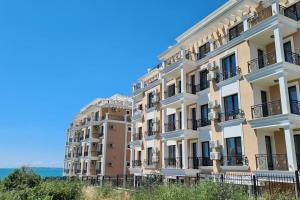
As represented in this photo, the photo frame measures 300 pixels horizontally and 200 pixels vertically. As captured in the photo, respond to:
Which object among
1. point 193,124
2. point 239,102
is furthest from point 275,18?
point 193,124

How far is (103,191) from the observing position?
17.4m

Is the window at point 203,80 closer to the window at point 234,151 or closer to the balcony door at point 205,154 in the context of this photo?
the balcony door at point 205,154

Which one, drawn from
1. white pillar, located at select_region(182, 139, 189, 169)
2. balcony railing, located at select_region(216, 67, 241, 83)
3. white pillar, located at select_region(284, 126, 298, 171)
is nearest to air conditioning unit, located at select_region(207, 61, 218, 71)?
balcony railing, located at select_region(216, 67, 241, 83)

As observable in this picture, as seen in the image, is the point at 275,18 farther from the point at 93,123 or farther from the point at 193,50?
the point at 93,123

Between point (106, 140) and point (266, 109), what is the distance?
1168 inches

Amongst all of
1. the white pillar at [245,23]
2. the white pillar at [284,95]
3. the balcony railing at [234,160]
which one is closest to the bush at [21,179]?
the balcony railing at [234,160]

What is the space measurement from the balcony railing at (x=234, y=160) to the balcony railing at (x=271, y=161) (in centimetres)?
93

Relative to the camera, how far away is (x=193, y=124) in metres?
24.3

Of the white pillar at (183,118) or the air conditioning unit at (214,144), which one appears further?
the white pillar at (183,118)

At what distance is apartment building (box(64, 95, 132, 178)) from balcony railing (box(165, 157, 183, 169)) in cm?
1870

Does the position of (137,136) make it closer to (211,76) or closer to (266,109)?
(211,76)

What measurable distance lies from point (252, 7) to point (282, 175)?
12.0 meters

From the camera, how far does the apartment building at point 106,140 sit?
142ft

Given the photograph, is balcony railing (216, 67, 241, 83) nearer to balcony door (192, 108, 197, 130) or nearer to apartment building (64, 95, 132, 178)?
balcony door (192, 108, 197, 130)
